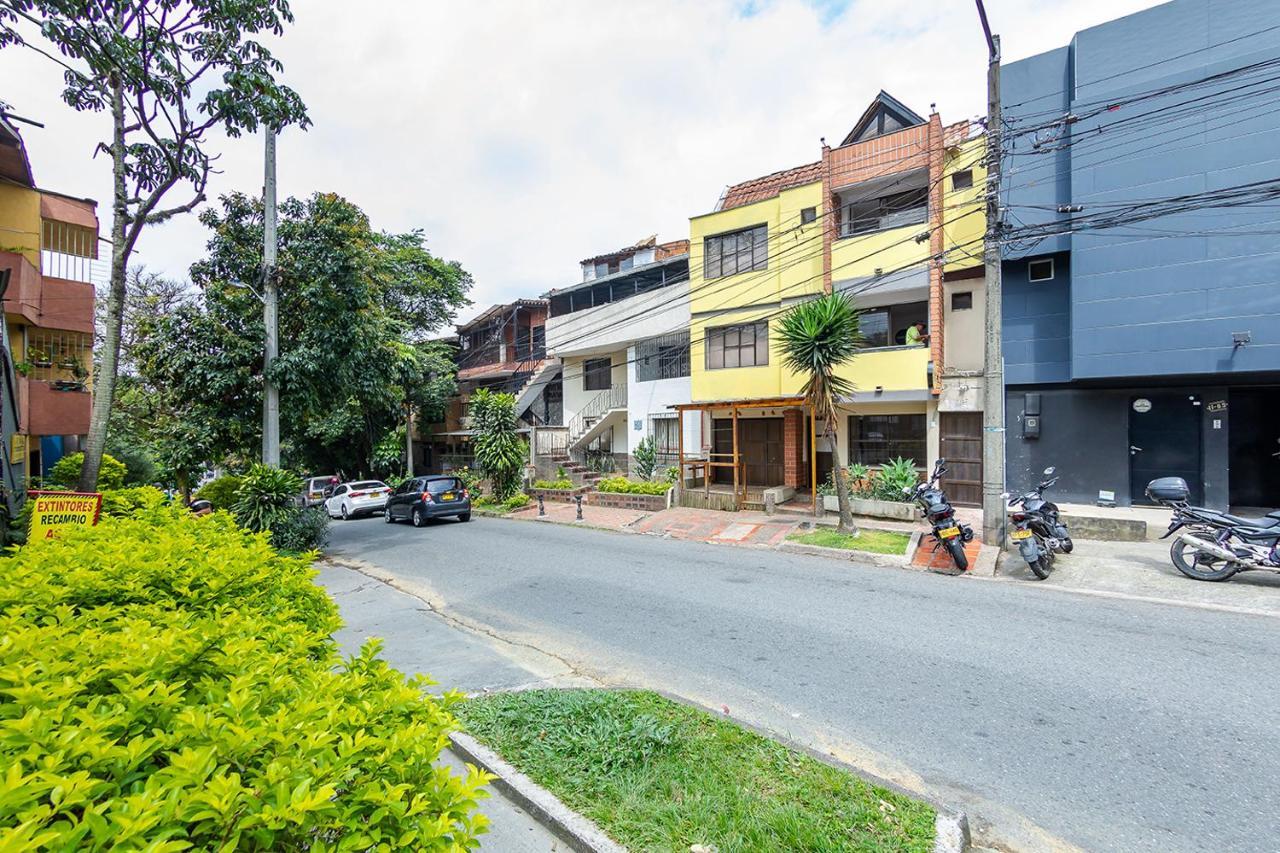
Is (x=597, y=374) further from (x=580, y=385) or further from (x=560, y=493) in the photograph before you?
(x=560, y=493)

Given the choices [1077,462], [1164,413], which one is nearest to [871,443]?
[1077,462]

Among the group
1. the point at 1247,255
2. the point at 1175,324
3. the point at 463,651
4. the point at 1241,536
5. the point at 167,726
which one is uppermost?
the point at 1247,255

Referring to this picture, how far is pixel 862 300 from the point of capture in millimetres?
17016

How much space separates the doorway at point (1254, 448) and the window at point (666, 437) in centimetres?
1513

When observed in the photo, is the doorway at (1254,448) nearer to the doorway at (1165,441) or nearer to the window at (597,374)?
the doorway at (1165,441)

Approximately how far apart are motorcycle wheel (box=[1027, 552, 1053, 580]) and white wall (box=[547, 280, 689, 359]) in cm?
1371

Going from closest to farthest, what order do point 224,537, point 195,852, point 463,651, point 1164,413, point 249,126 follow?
point 195,852
point 224,537
point 463,651
point 249,126
point 1164,413

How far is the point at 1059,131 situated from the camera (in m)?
14.8

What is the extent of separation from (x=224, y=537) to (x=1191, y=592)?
38.5 ft

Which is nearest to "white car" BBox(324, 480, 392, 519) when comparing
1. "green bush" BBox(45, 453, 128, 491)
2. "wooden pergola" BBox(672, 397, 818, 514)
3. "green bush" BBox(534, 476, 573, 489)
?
"green bush" BBox(534, 476, 573, 489)

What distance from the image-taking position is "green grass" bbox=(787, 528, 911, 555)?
453 inches

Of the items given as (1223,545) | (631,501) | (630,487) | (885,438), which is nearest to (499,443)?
(630,487)

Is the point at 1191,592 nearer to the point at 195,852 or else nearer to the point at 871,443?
the point at 871,443

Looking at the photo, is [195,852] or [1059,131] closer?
[195,852]
